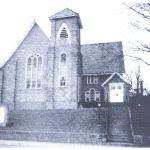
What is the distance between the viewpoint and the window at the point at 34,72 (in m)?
36.4

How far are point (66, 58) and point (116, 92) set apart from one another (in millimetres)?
8656

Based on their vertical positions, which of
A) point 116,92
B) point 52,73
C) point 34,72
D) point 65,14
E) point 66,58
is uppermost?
point 65,14

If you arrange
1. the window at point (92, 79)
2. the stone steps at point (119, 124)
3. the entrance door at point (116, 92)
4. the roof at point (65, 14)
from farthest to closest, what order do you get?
1. the window at point (92, 79)
2. the entrance door at point (116, 92)
3. the roof at point (65, 14)
4. the stone steps at point (119, 124)

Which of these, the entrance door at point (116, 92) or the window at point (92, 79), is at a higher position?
the window at point (92, 79)

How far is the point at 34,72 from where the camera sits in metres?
36.6

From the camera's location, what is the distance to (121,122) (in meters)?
27.0

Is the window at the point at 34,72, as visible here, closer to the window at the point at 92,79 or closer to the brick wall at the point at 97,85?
the brick wall at the point at 97,85

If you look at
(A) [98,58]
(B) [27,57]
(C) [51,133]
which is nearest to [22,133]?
(C) [51,133]

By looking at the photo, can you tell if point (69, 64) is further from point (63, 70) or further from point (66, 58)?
point (63, 70)

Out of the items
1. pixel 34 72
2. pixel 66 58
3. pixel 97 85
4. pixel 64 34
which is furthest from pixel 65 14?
pixel 97 85

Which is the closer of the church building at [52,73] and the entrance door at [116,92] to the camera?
the church building at [52,73]

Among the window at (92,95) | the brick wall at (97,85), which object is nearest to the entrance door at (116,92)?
the brick wall at (97,85)

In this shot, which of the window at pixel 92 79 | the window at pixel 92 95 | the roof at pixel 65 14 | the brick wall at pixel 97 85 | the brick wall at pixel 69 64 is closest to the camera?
the brick wall at pixel 69 64

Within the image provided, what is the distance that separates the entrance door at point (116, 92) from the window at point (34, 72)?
968 centimetres
